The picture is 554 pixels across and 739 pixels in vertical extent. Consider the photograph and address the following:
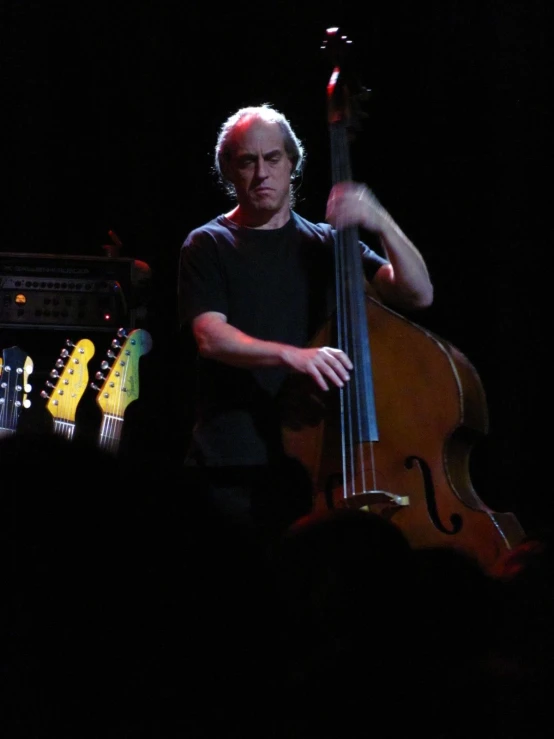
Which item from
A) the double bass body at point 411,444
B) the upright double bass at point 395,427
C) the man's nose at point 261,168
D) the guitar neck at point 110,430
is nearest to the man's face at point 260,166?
the man's nose at point 261,168

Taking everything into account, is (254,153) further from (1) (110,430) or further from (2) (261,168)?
(1) (110,430)

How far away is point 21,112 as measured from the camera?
13.0 feet

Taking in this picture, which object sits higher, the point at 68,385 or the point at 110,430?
the point at 68,385

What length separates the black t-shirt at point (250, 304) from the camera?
7.45 feet

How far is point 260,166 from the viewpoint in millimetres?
2395

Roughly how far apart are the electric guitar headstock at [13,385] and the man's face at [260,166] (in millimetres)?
1310

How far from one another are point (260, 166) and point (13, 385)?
57.1 inches

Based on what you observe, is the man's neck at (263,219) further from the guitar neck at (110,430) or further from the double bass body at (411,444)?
the guitar neck at (110,430)

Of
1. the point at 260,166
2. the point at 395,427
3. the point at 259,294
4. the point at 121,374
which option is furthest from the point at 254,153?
the point at 121,374

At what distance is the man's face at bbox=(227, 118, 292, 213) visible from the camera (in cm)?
238

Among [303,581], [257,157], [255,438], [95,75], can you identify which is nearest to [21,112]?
[95,75]

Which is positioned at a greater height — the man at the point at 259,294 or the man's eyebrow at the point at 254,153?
the man's eyebrow at the point at 254,153

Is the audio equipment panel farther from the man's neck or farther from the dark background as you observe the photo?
the man's neck

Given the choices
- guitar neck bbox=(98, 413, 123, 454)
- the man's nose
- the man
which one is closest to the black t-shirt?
the man
